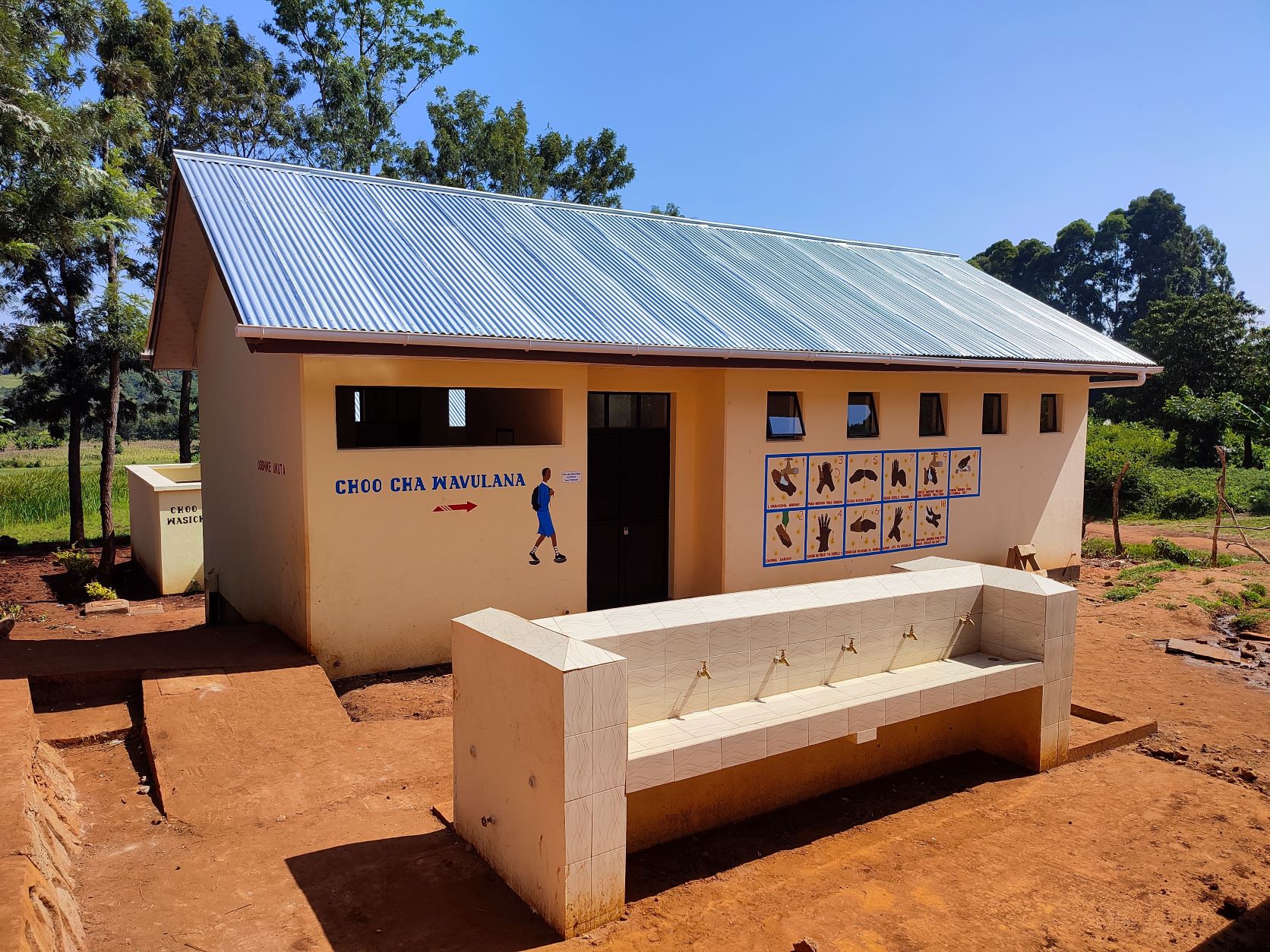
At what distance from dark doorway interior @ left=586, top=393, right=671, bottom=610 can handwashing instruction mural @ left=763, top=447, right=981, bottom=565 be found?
1419 millimetres

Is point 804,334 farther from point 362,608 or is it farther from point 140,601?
point 140,601

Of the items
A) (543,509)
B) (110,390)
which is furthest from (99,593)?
(543,509)

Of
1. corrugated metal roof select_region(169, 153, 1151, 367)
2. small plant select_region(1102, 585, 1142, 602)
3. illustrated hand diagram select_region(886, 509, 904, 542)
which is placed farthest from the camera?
small plant select_region(1102, 585, 1142, 602)

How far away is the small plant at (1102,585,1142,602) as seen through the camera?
540 inches

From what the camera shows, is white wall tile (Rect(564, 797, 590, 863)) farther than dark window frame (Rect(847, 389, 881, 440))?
No

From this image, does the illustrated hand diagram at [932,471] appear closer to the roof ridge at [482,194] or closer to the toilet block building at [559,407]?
the toilet block building at [559,407]

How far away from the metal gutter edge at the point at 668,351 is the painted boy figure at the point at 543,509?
1.55 meters

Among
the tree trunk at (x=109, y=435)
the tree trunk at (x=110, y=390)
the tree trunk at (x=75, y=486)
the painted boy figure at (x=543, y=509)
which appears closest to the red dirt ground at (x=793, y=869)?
the painted boy figure at (x=543, y=509)

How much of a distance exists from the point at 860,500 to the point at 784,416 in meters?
1.75

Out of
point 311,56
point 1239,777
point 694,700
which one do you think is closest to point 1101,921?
point 694,700

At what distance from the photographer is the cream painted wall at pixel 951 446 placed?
11.1 m

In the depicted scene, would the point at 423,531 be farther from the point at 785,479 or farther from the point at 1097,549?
the point at 1097,549

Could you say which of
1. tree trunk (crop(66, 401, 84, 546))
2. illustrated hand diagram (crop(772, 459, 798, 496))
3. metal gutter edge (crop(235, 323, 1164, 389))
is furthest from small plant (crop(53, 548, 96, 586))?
illustrated hand diagram (crop(772, 459, 798, 496))

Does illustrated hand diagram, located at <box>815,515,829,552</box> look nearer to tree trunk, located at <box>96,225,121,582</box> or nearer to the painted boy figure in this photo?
the painted boy figure
